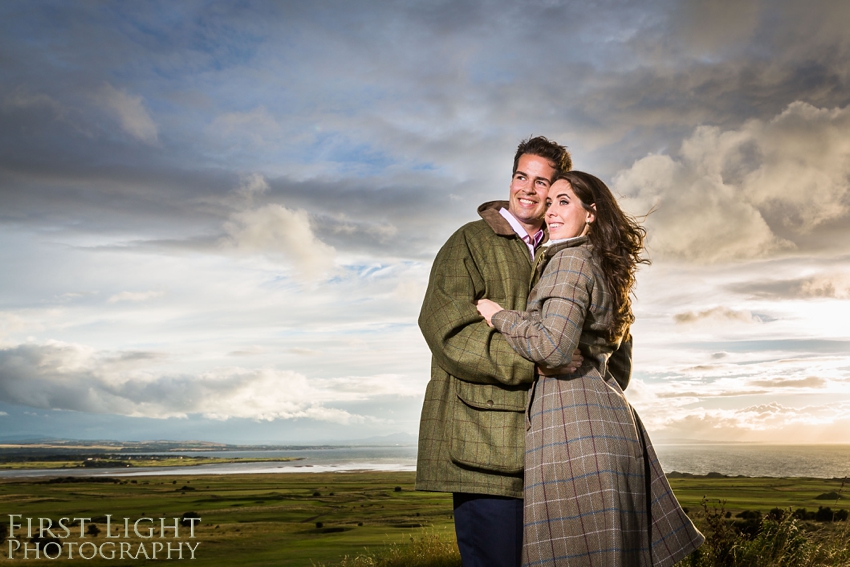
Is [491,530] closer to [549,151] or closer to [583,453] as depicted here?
A: [583,453]

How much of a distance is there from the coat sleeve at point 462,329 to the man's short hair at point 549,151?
2.57 feet

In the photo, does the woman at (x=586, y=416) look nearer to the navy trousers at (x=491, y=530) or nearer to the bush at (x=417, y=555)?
the navy trousers at (x=491, y=530)

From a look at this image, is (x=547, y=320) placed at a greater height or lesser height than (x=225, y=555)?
greater

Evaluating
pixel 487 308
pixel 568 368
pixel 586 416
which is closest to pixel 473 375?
pixel 487 308

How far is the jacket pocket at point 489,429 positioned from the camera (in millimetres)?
3361

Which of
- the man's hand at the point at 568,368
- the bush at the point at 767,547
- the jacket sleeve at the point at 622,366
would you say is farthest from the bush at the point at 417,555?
the man's hand at the point at 568,368

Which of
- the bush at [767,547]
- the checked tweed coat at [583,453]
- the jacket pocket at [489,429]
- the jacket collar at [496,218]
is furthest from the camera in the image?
the bush at [767,547]

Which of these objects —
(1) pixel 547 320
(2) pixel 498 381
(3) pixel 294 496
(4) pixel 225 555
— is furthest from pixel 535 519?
(3) pixel 294 496

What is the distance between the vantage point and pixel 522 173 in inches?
161

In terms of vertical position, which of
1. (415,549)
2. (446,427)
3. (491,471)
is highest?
(446,427)

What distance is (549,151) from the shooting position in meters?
4.11

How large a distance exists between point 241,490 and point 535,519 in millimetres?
56677

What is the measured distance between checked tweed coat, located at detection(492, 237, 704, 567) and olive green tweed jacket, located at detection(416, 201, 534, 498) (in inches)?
5.1

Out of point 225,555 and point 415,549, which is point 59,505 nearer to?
point 225,555
